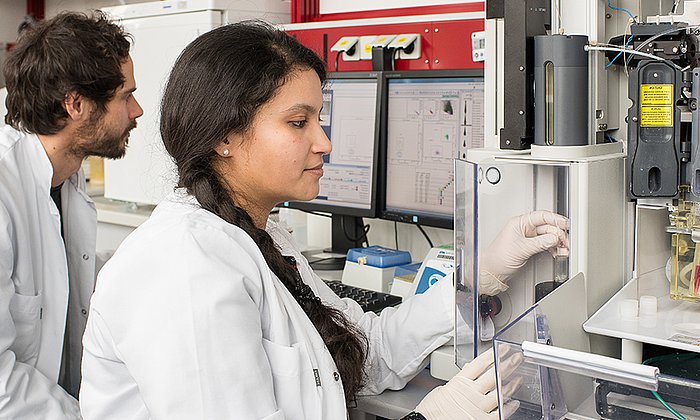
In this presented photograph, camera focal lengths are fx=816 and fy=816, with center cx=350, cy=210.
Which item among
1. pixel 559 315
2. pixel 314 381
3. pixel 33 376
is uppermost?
pixel 559 315

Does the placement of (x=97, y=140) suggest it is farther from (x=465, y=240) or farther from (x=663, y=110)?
(x=663, y=110)

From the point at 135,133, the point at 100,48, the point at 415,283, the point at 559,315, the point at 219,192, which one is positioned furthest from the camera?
the point at 135,133

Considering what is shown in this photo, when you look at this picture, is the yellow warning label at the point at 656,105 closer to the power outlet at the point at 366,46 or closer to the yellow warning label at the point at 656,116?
the yellow warning label at the point at 656,116

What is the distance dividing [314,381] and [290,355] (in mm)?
64

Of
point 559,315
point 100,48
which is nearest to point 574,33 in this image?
point 559,315

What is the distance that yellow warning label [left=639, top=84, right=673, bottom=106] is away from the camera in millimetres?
1195

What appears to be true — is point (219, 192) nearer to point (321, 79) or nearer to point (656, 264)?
point (321, 79)

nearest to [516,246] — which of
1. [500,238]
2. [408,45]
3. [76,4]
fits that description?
[500,238]

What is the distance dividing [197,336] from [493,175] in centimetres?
51

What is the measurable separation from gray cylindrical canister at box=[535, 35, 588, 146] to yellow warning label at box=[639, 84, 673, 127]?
0.32ft

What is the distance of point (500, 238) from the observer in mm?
1285

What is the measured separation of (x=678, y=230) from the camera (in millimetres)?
1237

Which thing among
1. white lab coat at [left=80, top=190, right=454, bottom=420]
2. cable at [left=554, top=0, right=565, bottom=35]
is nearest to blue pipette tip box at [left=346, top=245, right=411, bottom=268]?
white lab coat at [left=80, top=190, right=454, bottom=420]

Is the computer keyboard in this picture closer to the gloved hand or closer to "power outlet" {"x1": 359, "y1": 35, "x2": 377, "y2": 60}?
the gloved hand
